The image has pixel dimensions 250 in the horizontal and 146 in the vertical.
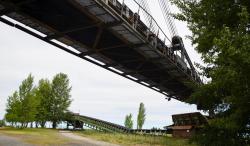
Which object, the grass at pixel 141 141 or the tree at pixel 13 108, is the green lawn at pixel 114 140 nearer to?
the grass at pixel 141 141

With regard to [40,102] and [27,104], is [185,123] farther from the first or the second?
[40,102]

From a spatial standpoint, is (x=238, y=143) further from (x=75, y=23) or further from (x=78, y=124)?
(x=78, y=124)

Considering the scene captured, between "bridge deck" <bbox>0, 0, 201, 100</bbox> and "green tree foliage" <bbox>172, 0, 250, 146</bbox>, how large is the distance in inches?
89.9

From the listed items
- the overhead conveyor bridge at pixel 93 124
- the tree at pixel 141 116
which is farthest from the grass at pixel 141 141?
the tree at pixel 141 116

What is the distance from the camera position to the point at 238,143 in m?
13.0

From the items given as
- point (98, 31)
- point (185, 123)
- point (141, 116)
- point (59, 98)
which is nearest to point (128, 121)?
point (141, 116)

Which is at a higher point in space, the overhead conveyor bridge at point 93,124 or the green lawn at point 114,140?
the overhead conveyor bridge at point 93,124

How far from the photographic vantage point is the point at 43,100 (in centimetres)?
6266

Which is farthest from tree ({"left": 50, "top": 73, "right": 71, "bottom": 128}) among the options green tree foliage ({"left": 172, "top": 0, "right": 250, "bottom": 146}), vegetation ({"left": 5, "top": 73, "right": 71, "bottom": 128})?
green tree foliage ({"left": 172, "top": 0, "right": 250, "bottom": 146})

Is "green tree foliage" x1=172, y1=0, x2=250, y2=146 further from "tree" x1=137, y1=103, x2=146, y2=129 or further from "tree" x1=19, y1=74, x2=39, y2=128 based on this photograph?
"tree" x1=137, y1=103, x2=146, y2=129

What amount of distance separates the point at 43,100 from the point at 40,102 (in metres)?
2.07

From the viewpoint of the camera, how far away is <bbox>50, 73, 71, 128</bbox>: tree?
61156mm

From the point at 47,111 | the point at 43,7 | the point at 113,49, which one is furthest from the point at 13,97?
the point at 43,7

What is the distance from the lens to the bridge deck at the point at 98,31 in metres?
17.4
